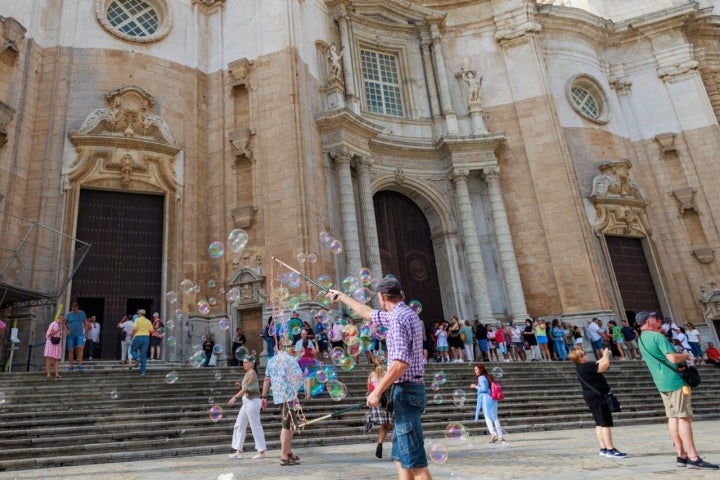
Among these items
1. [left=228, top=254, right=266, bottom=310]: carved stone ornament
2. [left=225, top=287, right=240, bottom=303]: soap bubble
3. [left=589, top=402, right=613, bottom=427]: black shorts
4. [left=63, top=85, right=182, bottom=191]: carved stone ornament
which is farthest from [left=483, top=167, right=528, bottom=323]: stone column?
[left=589, top=402, right=613, bottom=427]: black shorts

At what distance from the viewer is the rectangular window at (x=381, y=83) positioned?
25094 millimetres

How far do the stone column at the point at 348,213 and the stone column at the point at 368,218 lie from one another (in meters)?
0.50

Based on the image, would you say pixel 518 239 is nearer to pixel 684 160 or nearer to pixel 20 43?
pixel 684 160

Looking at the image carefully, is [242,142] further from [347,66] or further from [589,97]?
[589,97]

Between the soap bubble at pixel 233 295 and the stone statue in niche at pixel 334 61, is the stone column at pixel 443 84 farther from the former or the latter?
the soap bubble at pixel 233 295

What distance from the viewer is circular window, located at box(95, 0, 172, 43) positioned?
19.9 metres

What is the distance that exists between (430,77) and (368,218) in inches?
355

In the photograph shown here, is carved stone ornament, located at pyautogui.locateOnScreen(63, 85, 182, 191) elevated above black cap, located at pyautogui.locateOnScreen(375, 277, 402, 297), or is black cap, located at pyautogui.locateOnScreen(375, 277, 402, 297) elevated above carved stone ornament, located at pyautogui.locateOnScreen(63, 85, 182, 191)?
carved stone ornament, located at pyautogui.locateOnScreen(63, 85, 182, 191)

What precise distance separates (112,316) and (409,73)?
56.8 ft

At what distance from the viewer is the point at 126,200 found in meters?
18.8

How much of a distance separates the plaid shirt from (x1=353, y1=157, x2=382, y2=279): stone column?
650 inches

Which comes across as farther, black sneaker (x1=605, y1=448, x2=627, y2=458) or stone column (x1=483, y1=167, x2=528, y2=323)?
stone column (x1=483, y1=167, x2=528, y2=323)

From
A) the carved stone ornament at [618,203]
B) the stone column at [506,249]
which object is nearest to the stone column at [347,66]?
the stone column at [506,249]

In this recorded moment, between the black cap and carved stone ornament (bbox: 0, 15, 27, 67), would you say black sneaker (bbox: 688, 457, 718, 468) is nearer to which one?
the black cap
